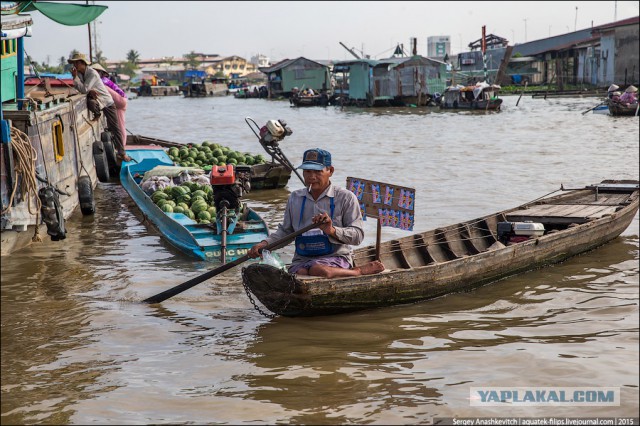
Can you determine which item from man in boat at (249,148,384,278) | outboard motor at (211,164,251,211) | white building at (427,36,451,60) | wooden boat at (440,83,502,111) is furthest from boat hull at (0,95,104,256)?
white building at (427,36,451,60)

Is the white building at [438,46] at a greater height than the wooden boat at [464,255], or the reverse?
the white building at [438,46]

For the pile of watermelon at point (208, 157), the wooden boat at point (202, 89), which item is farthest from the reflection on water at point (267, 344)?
the wooden boat at point (202, 89)

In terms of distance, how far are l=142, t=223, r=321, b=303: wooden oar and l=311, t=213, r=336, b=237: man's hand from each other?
4cm

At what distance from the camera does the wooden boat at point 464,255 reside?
6227 millimetres

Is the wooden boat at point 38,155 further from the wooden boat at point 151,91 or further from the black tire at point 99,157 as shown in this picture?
the wooden boat at point 151,91

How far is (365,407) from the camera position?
190 inches

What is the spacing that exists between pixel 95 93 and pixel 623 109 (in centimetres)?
2325

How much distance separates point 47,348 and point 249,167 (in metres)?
7.81

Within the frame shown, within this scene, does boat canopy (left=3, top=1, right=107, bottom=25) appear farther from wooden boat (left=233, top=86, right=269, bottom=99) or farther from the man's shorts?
wooden boat (left=233, top=86, right=269, bottom=99)

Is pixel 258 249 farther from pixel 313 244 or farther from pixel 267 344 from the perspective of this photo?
pixel 267 344

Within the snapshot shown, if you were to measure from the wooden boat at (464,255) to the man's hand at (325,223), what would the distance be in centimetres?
50

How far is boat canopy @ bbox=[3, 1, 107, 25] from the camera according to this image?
9734mm

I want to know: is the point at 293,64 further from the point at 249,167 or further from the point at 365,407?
the point at 365,407

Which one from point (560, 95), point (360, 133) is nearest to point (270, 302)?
point (360, 133)
